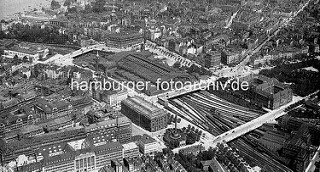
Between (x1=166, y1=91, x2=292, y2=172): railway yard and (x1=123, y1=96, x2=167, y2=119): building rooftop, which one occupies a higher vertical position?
(x1=123, y1=96, x2=167, y2=119): building rooftop

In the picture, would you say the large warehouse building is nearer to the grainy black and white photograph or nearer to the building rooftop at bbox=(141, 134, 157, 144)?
the grainy black and white photograph

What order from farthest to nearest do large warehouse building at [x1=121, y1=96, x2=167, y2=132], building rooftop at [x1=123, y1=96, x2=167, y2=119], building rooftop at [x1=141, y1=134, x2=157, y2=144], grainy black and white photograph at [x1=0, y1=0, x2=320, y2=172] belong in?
building rooftop at [x1=123, y1=96, x2=167, y2=119] < large warehouse building at [x1=121, y1=96, x2=167, y2=132] < building rooftop at [x1=141, y1=134, x2=157, y2=144] < grainy black and white photograph at [x1=0, y1=0, x2=320, y2=172]

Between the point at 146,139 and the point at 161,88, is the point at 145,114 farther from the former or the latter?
the point at 161,88

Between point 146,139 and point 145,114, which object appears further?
point 145,114

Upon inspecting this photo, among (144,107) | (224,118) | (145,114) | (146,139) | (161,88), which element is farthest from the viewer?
(161,88)

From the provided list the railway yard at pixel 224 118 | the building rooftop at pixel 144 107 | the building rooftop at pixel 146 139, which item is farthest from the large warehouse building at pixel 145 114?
the railway yard at pixel 224 118

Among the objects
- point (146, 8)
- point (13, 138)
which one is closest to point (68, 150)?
point (13, 138)

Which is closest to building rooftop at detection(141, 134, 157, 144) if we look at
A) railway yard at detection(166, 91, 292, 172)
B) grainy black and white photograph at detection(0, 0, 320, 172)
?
grainy black and white photograph at detection(0, 0, 320, 172)

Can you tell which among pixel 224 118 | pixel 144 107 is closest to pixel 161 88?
pixel 144 107

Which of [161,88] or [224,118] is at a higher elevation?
[161,88]
